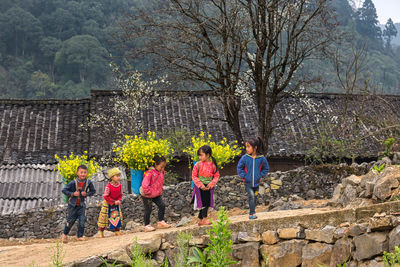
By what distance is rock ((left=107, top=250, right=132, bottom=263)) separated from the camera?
21.9 feet

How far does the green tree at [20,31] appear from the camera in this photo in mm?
36000

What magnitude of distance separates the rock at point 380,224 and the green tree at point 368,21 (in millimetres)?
41081

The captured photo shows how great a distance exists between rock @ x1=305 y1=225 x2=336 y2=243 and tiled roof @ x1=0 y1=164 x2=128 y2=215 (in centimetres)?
803

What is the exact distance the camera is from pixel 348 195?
323 inches

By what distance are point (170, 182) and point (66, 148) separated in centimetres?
420

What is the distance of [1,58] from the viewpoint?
3544cm

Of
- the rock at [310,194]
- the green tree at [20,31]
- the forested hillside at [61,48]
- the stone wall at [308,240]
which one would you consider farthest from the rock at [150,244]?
the green tree at [20,31]

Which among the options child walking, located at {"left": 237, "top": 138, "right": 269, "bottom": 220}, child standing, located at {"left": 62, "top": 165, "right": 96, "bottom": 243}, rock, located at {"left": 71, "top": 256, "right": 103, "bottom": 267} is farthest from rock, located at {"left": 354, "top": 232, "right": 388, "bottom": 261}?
child standing, located at {"left": 62, "top": 165, "right": 96, "bottom": 243}

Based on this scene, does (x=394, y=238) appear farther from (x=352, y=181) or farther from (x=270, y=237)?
(x=352, y=181)

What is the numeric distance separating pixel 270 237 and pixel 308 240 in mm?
488

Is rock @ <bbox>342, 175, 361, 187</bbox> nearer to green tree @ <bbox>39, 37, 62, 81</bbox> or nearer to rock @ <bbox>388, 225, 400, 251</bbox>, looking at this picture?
rock @ <bbox>388, 225, 400, 251</bbox>

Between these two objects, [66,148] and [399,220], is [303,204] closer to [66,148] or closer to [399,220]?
[399,220]

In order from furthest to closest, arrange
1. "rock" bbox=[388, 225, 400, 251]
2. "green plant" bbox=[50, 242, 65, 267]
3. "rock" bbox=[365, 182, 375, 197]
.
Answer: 1. "rock" bbox=[365, 182, 375, 197]
2. "rock" bbox=[388, 225, 400, 251]
3. "green plant" bbox=[50, 242, 65, 267]

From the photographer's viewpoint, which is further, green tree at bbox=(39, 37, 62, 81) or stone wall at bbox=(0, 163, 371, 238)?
green tree at bbox=(39, 37, 62, 81)
